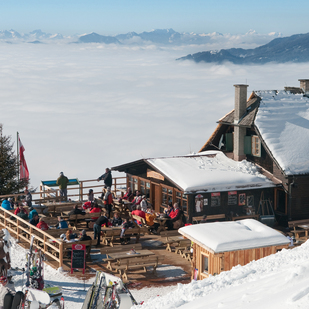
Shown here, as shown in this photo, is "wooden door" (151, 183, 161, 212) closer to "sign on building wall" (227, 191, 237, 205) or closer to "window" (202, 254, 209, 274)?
"sign on building wall" (227, 191, 237, 205)

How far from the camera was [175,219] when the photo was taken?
2397 centimetres

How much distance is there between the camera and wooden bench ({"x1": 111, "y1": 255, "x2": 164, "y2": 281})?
17.5 m

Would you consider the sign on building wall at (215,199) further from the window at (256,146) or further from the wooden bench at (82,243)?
the wooden bench at (82,243)

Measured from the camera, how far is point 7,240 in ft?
52.2

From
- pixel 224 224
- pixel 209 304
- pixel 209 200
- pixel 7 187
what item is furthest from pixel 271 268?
pixel 7 187

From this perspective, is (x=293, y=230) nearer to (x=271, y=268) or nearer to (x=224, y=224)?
(x=224, y=224)

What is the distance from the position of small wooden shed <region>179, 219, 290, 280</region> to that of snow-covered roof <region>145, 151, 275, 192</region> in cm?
797

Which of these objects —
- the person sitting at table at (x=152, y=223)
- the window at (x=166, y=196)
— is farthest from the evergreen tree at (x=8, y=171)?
the person sitting at table at (x=152, y=223)

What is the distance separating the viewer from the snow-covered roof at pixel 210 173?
24.3m

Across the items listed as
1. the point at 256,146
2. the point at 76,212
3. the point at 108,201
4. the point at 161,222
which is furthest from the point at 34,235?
the point at 256,146

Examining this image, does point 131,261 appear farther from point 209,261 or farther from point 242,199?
point 242,199

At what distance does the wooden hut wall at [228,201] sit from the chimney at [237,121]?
2.88m

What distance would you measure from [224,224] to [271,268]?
4.64m

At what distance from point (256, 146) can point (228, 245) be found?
13.0 meters
